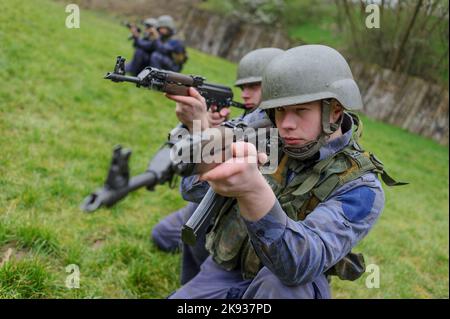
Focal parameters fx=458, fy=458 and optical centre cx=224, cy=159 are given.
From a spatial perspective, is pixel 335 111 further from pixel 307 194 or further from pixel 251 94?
pixel 251 94

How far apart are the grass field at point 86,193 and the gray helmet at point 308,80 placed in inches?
80.3

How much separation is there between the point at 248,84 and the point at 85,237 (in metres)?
2.24

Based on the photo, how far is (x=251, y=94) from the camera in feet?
15.9

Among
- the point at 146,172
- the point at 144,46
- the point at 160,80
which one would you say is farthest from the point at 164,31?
the point at 146,172

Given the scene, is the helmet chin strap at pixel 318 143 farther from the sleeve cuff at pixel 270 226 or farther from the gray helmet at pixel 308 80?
the sleeve cuff at pixel 270 226

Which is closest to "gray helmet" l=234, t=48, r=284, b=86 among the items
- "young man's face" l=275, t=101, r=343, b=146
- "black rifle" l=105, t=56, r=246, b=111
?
"black rifle" l=105, t=56, r=246, b=111

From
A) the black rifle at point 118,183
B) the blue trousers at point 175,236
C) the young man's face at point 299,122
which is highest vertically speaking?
the black rifle at point 118,183

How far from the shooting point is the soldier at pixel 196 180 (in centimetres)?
324

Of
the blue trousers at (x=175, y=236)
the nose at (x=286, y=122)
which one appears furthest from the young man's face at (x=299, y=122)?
the blue trousers at (x=175, y=236)

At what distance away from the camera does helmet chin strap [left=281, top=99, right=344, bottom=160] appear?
8.86 feet

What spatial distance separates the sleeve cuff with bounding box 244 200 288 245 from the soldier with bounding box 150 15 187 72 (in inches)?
279

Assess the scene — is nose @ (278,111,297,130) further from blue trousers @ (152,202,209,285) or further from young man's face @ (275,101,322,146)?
blue trousers @ (152,202,209,285)

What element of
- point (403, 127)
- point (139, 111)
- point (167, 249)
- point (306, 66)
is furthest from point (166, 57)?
point (403, 127)
